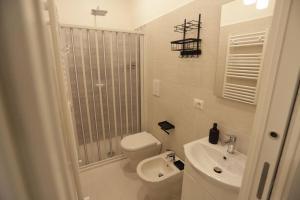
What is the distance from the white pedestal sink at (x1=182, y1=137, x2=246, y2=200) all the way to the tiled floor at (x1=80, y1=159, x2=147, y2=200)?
Result: 2.78 ft

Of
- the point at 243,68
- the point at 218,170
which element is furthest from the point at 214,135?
the point at 243,68

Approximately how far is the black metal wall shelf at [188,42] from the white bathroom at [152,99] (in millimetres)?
14

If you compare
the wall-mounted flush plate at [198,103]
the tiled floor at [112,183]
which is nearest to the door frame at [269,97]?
the wall-mounted flush plate at [198,103]

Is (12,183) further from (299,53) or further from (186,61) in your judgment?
(186,61)

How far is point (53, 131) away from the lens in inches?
9.0

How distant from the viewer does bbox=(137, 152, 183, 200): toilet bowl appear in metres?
1.57

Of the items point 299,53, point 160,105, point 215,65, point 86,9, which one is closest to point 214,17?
point 215,65

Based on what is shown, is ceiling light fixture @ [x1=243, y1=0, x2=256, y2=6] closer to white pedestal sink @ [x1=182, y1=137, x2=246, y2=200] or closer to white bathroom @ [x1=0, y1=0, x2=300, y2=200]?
white bathroom @ [x1=0, y1=0, x2=300, y2=200]

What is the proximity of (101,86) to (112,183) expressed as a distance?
1.30m

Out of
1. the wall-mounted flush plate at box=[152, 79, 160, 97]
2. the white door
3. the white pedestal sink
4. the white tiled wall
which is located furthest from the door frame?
the wall-mounted flush plate at box=[152, 79, 160, 97]

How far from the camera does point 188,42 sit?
156 centimetres

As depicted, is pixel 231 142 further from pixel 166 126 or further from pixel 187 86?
pixel 166 126

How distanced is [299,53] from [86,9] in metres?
2.79

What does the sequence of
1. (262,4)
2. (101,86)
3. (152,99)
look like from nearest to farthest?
1. (262,4)
2. (101,86)
3. (152,99)
